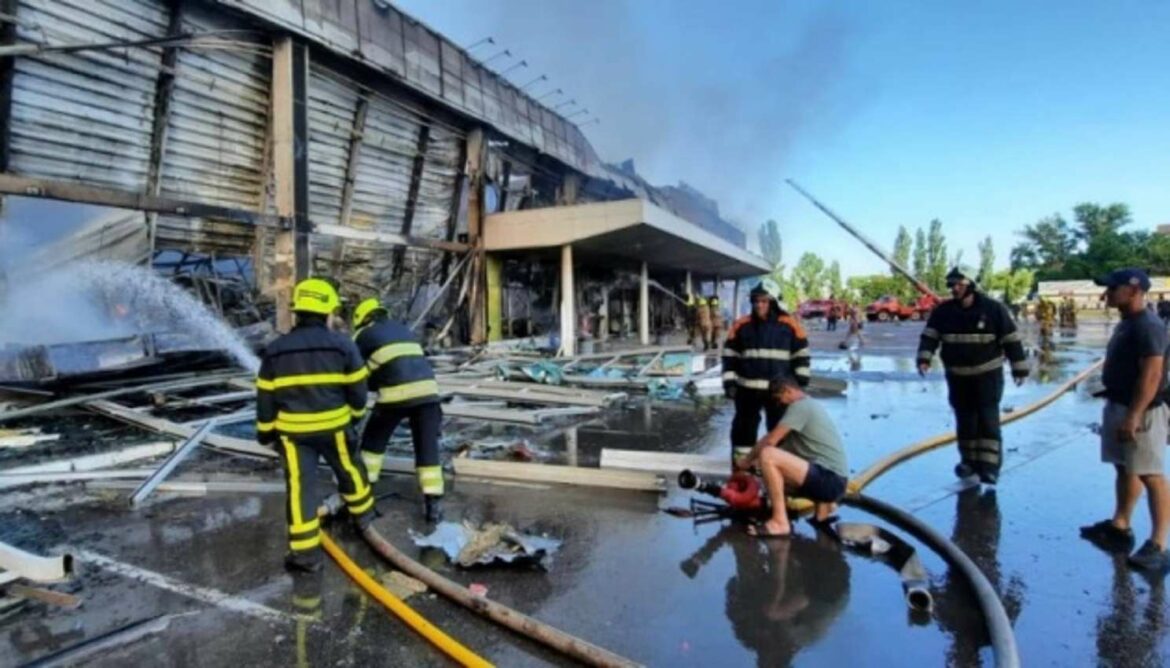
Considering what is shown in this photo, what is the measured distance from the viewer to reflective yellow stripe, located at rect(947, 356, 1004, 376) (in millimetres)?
5020

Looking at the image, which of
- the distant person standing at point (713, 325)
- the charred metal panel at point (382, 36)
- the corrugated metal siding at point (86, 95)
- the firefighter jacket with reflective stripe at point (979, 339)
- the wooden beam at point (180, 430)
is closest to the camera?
the firefighter jacket with reflective stripe at point (979, 339)

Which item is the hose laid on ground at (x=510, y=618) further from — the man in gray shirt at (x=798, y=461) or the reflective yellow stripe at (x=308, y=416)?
the man in gray shirt at (x=798, y=461)

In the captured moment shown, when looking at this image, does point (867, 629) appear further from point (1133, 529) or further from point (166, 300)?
Answer: point (166, 300)

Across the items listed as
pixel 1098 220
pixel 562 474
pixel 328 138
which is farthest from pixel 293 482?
pixel 1098 220

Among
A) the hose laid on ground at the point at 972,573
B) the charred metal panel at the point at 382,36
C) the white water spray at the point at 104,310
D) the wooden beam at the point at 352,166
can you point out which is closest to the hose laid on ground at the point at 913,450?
the hose laid on ground at the point at 972,573

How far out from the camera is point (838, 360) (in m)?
16.5

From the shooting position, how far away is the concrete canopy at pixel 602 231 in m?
14.0

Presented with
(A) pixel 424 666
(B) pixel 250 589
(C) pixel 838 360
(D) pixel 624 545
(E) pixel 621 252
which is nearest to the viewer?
(A) pixel 424 666

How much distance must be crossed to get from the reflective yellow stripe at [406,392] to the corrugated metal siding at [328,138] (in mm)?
9193

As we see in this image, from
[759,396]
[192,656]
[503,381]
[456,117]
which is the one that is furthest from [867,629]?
[456,117]

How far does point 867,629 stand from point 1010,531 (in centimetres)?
191

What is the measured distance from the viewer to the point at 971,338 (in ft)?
16.6

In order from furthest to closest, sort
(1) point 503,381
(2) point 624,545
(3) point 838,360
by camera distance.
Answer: (3) point 838,360 → (1) point 503,381 → (2) point 624,545

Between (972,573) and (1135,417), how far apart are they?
1503 mm
